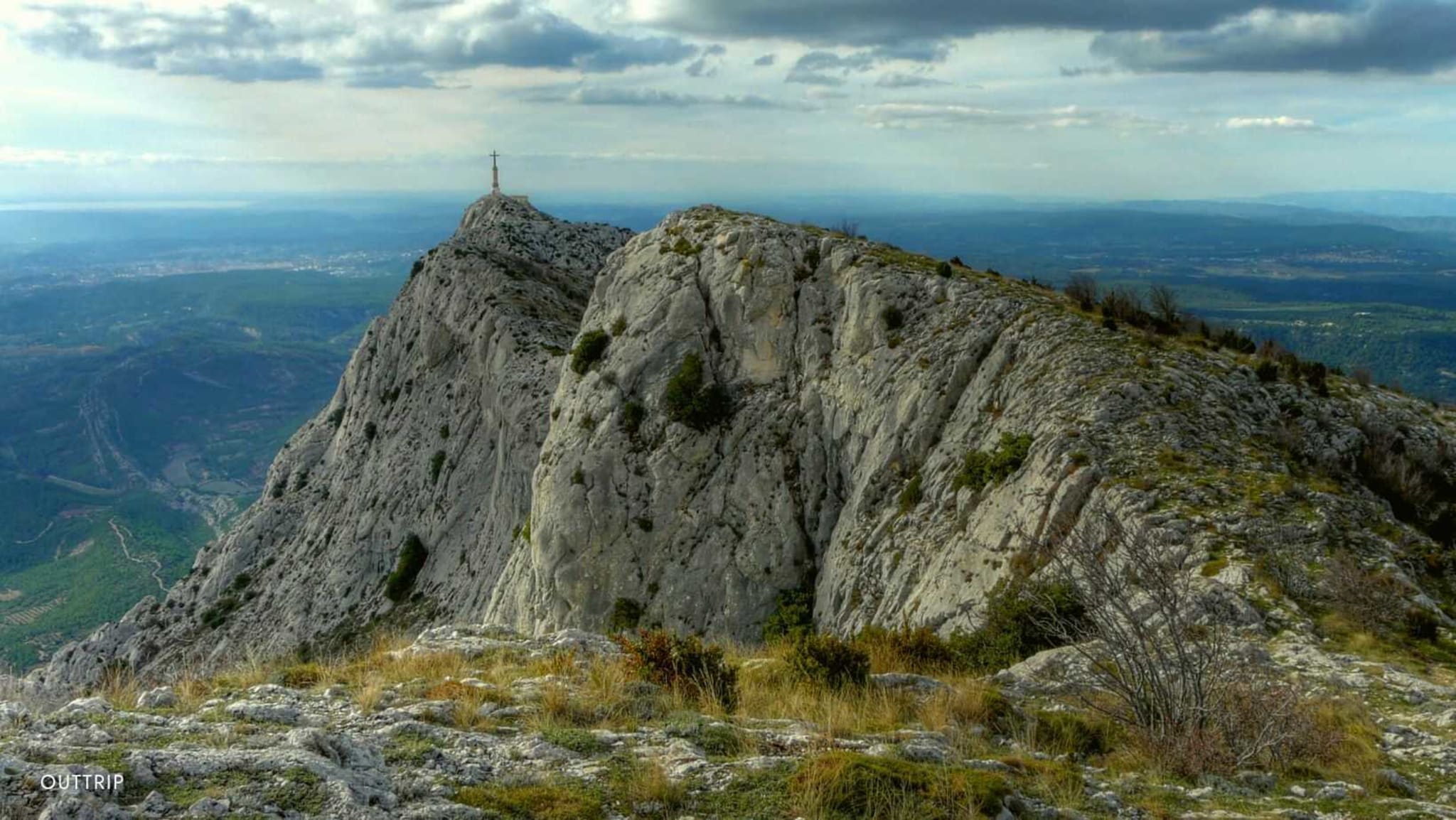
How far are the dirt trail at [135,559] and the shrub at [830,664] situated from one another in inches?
5417

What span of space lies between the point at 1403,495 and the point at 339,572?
4482 centimetres

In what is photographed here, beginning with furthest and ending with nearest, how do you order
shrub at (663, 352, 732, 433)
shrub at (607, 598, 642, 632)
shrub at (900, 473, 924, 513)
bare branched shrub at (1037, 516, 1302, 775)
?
shrub at (663, 352, 732, 433) < shrub at (607, 598, 642, 632) < shrub at (900, 473, 924, 513) < bare branched shrub at (1037, 516, 1302, 775)

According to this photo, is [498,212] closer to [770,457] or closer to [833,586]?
[770,457]

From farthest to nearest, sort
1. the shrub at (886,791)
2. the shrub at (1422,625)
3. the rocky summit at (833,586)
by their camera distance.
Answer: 1. the shrub at (1422,625)
2. the rocky summit at (833,586)
3. the shrub at (886,791)

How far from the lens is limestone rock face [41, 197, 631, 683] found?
1636 inches

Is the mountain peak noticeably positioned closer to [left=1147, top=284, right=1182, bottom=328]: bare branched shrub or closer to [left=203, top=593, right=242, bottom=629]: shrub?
[left=203, top=593, right=242, bottom=629]: shrub

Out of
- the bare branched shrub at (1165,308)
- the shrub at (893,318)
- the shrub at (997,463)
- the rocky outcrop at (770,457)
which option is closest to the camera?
the rocky outcrop at (770,457)

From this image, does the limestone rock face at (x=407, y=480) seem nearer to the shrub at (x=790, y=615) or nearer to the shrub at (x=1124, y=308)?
the shrub at (x=790, y=615)

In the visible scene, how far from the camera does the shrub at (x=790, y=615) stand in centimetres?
2550

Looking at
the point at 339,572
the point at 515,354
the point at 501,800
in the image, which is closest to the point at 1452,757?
the point at 501,800

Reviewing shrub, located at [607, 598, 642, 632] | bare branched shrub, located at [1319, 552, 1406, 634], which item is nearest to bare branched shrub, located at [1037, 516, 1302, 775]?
bare branched shrub, located at [1319, 552, 1406, 634]

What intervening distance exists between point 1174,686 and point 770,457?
19.1 m

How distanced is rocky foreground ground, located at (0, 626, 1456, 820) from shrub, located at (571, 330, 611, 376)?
2168cm

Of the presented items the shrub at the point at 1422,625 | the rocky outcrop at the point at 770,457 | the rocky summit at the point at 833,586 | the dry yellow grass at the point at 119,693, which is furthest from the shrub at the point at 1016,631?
the dry yellow grass at the point at 119,693
